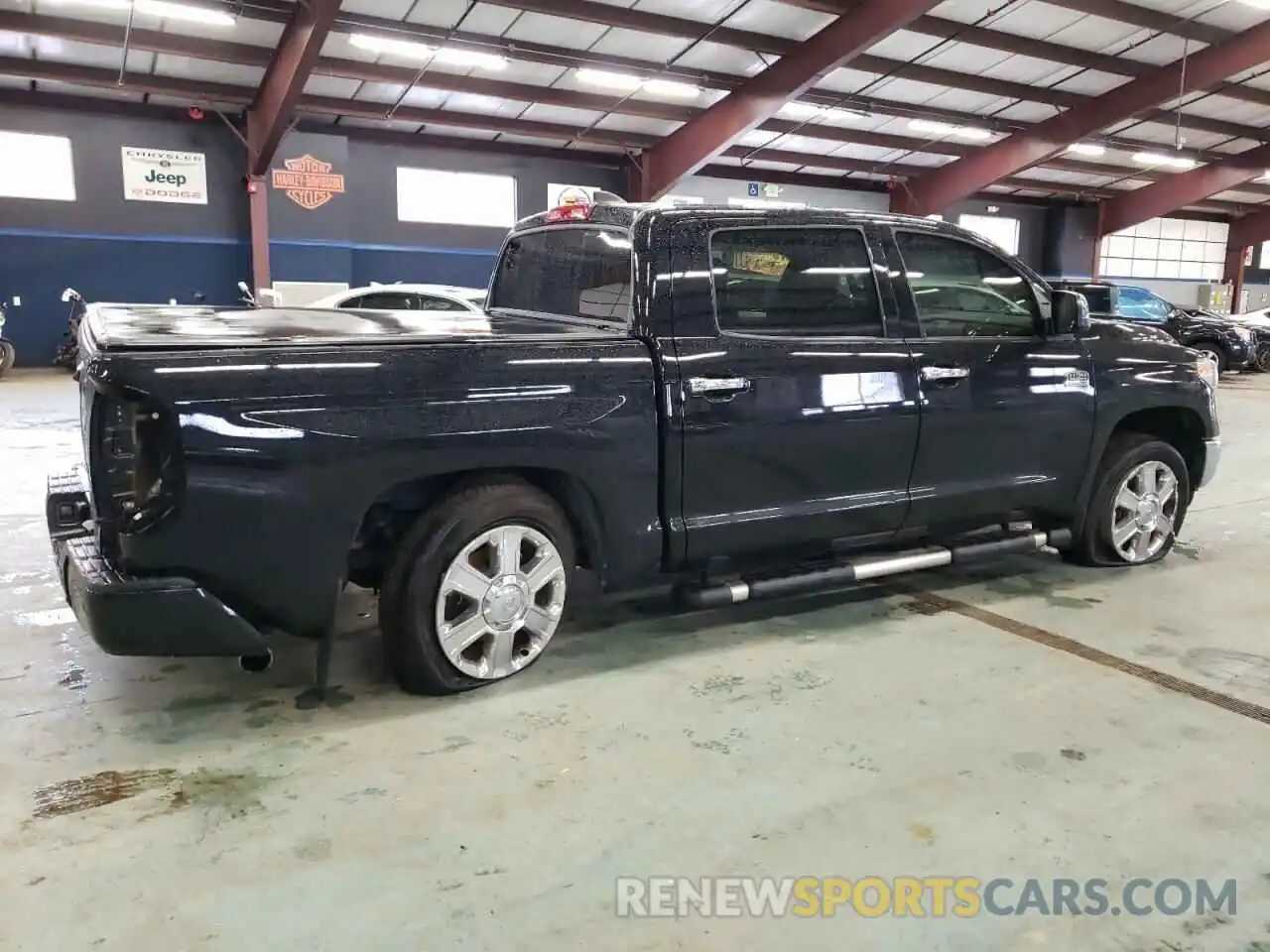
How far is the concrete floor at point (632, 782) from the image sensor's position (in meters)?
1.98

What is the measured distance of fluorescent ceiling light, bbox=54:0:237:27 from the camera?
38.2 feet

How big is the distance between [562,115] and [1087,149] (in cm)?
1149

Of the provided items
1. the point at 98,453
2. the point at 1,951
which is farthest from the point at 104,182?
the point at 1,951

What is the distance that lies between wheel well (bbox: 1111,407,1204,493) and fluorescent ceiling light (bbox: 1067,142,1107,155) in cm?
1708

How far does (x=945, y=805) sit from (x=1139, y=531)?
9.07ft

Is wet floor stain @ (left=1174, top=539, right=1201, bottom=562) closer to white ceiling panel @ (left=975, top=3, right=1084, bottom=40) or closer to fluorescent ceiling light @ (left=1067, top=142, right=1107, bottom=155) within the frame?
white ceiling panel @ (left=975, top=3, right=1084, bottom=40)

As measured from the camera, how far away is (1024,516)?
4234 mm

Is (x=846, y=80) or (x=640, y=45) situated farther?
(x=846, y=80)

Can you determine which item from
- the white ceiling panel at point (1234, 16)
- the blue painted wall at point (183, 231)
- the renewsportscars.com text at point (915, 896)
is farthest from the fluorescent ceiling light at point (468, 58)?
the renewsportscars.com text at point (915, 896)

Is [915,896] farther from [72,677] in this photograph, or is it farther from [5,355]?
[5,355]

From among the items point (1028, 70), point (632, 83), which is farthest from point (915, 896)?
point (1028, 70)

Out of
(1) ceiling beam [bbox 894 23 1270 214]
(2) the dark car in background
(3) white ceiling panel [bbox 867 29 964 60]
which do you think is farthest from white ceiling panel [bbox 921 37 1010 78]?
(2) the dark car in background

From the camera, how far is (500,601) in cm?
302

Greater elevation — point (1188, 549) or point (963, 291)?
point (963, 291)
